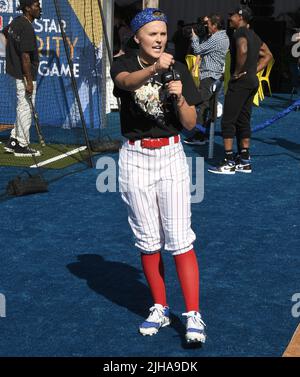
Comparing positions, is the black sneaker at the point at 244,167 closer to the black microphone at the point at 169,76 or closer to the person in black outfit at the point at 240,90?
the person in black outfit at the point at 240,90

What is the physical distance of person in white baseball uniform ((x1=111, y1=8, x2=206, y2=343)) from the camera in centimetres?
477

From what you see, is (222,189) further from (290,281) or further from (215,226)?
(290,281)

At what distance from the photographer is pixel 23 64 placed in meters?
10.6

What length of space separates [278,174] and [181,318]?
5.24 meters

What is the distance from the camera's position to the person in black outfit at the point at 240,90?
980 centimetres

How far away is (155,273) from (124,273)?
1.30 m

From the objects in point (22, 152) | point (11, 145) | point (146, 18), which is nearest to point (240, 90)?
point (22, 152)

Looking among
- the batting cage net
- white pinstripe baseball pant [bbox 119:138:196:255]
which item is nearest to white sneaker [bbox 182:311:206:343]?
white pinstripe baseball pant [bbox 119:138:196:255]

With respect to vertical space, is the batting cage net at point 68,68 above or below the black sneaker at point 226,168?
above

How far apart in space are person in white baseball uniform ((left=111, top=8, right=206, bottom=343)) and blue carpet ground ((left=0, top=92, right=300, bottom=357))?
494 millimetres

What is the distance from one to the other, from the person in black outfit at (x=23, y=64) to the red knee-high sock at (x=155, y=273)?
5942 millimetres

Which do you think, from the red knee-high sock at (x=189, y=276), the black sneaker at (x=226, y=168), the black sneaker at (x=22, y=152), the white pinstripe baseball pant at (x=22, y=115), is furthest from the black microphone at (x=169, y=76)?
the black sneaker at (x=22, y=152)

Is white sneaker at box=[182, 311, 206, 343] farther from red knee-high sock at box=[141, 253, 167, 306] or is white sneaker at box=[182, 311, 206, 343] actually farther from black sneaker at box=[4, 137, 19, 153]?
black sneaker at box=[4, 137, 19, 153]

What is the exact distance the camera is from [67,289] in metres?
6.06
